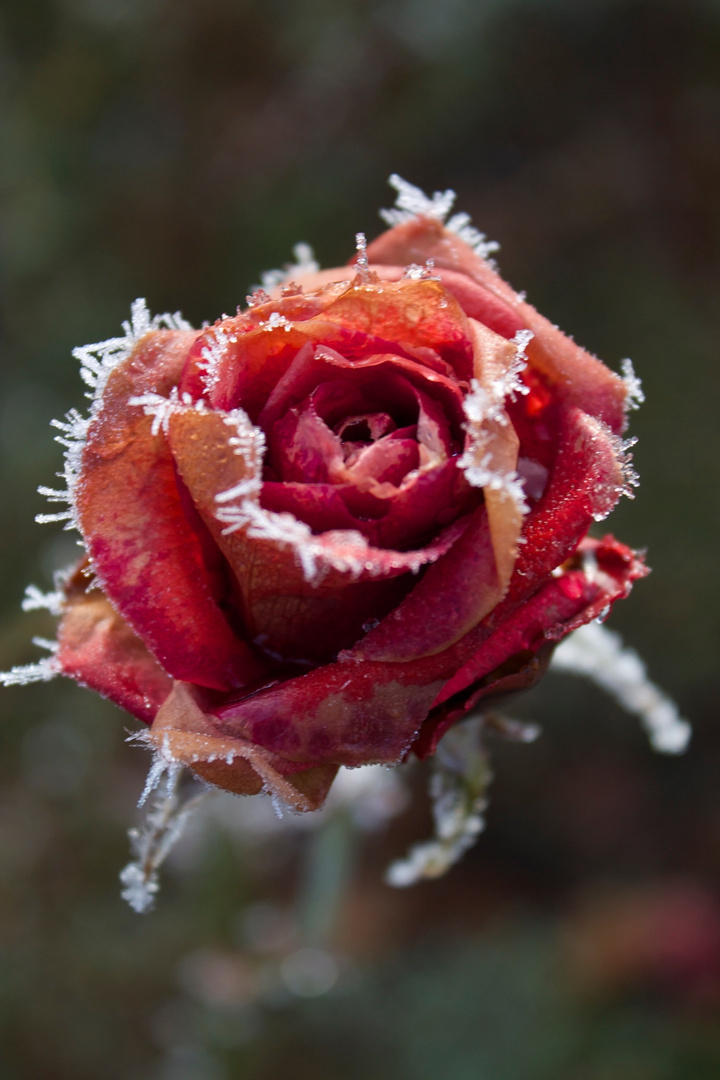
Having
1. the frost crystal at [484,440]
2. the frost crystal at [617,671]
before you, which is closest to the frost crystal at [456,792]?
the frost crystal at [617,671]

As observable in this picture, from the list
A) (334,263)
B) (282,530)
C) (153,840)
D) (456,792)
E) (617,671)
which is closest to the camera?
(282,530)

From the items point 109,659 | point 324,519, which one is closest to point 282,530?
point 324,519

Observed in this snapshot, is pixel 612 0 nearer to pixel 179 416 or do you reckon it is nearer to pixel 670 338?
pixel 670 338

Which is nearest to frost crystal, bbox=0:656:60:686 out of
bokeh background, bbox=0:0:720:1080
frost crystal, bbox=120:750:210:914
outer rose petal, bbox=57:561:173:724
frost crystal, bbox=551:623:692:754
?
outer rose petal, bbox=57:561:173:724

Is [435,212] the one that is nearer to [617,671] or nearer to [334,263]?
[617,671]

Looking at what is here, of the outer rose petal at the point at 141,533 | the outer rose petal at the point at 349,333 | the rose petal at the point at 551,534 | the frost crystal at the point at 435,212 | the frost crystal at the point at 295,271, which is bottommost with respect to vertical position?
the rose petal at the point at 551,534

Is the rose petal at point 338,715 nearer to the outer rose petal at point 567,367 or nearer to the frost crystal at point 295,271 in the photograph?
the outer rose petal at point 567,367

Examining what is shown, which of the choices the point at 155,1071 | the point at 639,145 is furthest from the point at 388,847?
the point at 639,145
